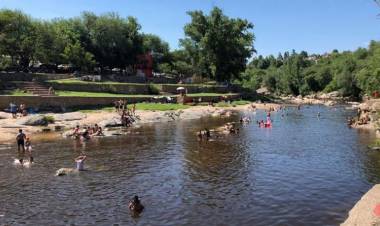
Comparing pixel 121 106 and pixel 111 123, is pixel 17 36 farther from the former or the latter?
pixel 111 123

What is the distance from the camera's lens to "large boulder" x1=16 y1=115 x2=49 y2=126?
5706 cm

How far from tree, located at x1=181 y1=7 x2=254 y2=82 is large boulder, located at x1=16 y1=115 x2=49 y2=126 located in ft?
210

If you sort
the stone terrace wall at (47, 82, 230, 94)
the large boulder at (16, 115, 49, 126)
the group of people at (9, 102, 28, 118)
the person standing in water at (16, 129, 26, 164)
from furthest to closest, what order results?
the stone terrace wall at (47, 82, 230, 94) < the group of people at (9, 102, 28, 118) < the large boulder at (16, 115, 49, 126) < the person standing in water at (16, 129, 26, 164)

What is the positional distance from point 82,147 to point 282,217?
26.9 m

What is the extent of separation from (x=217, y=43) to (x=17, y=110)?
6388 cm

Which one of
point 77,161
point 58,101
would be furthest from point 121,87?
point 77,161

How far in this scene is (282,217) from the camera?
2319cm

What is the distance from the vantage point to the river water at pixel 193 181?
23.8 meters

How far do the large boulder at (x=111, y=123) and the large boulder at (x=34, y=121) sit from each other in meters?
6.82

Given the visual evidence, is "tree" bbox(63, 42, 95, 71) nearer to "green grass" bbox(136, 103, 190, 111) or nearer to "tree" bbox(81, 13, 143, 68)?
"tree" bbox(81, 13, 143, 68)

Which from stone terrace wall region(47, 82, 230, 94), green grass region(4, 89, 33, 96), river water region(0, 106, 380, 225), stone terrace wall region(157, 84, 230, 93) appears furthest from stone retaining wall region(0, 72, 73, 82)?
river water region(0, 106, 380, 225)

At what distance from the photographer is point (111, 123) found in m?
60.1

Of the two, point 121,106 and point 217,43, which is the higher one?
point 217,43

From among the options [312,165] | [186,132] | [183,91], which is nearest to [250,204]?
[312,165]
